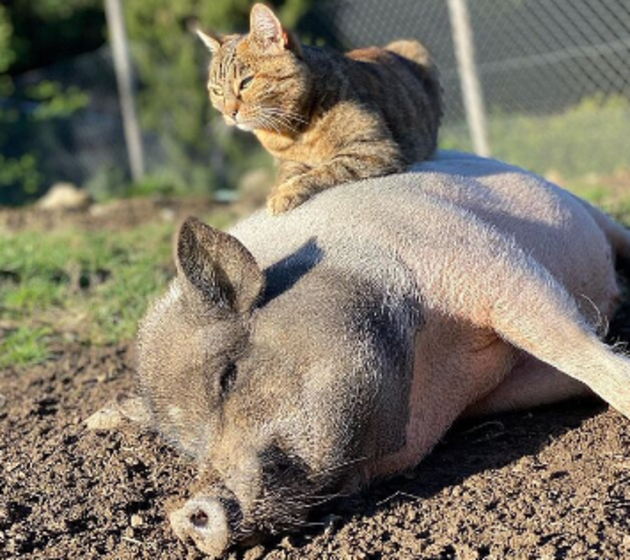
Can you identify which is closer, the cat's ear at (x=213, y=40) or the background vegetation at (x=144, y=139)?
the cat's ear at (x=213, y=40)

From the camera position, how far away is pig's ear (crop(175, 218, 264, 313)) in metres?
3.42

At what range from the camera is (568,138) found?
38.0 ft

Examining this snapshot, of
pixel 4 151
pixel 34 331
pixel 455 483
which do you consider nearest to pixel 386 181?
pixel 455 483

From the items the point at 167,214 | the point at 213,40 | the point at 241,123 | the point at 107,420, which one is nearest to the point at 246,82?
the point at 241,123

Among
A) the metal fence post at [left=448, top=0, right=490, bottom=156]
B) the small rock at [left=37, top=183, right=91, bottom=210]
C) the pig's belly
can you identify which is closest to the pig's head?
the pig's belly

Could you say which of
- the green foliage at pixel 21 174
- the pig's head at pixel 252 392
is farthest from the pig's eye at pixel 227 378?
the green foliage at pixel 21 174

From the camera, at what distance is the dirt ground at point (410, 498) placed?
311cm

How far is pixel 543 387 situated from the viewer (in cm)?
414

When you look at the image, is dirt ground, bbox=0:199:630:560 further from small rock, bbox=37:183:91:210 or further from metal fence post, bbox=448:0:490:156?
small rock, bbox=37:183:91:210

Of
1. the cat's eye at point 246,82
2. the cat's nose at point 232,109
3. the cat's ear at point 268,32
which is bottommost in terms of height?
the cat's nose at point 232,109

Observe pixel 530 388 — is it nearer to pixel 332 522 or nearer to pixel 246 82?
pixel 332 522

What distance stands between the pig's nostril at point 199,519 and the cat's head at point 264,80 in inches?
85.2

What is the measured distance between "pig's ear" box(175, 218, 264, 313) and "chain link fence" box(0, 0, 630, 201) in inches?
305

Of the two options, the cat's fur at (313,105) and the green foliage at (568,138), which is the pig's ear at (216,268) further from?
the green foliage at (568,138)
